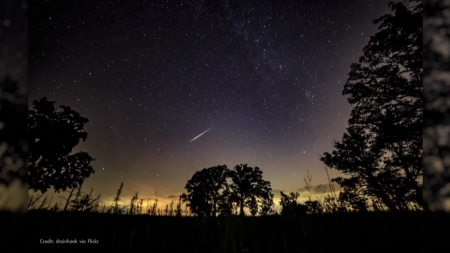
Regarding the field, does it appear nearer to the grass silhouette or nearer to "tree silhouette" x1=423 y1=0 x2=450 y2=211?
the grass silhouette

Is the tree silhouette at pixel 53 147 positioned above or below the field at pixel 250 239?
above

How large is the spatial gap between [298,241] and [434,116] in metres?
4.16

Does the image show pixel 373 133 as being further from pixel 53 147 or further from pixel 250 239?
pixel 53 147

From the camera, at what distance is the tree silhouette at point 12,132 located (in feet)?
12.8

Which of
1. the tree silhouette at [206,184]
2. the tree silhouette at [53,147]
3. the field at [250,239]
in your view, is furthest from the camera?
the tree silhouette at [206,184]

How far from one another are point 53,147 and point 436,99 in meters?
26.3

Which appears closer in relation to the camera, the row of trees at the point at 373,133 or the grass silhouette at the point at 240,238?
the grass silhouette at the point at 240,238

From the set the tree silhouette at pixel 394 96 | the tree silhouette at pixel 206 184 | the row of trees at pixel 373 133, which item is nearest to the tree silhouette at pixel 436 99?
the row of trees at pixel 373 133

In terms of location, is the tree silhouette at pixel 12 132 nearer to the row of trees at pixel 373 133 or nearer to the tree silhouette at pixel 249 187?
the row of trees at pixel 373 133

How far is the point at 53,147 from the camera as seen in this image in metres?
21.0

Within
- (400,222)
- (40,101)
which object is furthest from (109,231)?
(40,101)

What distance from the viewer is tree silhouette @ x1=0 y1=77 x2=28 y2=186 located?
391 centimetres

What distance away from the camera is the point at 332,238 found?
7.91ft

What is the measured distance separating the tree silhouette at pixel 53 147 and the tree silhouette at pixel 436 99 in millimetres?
23715
